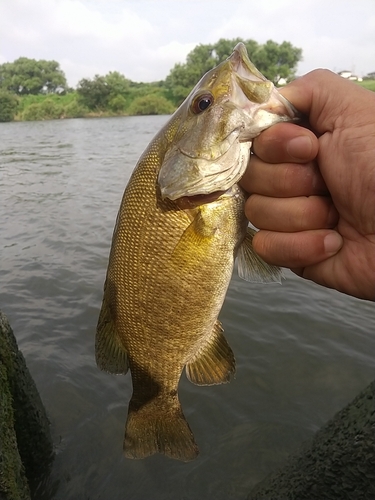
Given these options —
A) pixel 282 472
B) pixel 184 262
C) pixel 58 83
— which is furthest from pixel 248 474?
pixel 58 83

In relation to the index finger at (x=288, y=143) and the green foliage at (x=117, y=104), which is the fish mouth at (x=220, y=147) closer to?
the index finger at (x=288, y=143)

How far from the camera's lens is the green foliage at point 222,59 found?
62.0 metres

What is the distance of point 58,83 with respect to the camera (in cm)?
8806

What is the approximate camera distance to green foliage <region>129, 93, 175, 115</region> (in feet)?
202

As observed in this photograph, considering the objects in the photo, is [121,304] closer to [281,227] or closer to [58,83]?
[281,227]

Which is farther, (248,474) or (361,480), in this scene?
(248,474)

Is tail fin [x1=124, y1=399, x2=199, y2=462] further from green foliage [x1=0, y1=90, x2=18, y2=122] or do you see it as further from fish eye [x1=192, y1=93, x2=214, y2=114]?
green foliage [x1=0, y1=90, x2=18, y2=122]

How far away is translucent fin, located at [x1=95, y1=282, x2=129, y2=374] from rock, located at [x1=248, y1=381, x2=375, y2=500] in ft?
4.08

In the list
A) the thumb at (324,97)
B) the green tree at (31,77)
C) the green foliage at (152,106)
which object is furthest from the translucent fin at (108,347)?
the green tree at (31,77)

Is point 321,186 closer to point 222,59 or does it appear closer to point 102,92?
point 222,59

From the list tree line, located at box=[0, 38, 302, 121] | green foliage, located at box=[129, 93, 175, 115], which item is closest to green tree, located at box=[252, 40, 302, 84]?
tree line, located at box=[0, 38, 302, 121]

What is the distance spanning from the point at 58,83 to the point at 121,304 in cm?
9800

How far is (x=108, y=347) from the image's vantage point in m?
2.29

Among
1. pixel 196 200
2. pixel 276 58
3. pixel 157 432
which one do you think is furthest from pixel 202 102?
pixel 276 58
